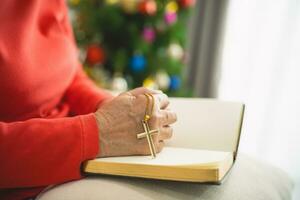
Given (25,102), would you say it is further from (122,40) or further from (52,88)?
(122,40)

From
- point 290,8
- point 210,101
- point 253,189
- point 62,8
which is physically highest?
point 290,8

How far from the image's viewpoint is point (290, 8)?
6.29 ft

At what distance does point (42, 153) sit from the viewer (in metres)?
0.58

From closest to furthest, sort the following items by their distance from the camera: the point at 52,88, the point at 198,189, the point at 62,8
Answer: the point at 198,189 < the point at 52,88 < the point at 62,8

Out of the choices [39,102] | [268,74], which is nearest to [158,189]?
[39,102]

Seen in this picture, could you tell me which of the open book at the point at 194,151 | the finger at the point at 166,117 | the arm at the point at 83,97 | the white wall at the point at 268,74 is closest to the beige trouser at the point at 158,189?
the open book at the point at 194,151

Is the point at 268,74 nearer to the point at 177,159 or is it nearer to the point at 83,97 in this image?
the point at 83,97

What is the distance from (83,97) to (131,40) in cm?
132

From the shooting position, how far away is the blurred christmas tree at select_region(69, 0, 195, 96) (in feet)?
6.80

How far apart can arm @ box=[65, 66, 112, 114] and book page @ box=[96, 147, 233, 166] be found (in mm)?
224

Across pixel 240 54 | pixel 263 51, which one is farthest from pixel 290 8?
pixel 240 54

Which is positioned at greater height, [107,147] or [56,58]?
[56,58]

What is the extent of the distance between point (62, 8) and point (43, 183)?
0.47 meters

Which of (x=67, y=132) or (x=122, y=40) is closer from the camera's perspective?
(x=67, y=132)
